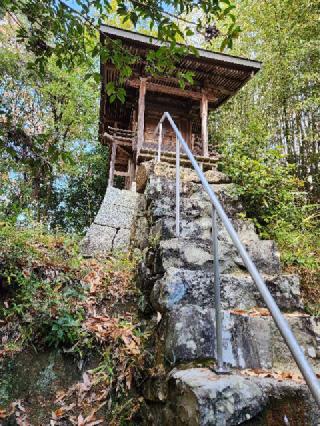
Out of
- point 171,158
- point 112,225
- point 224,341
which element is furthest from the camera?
point 112,225

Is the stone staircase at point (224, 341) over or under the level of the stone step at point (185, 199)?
under

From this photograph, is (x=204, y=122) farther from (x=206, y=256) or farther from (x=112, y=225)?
(x=206, y=256)

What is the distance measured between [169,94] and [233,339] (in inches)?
361

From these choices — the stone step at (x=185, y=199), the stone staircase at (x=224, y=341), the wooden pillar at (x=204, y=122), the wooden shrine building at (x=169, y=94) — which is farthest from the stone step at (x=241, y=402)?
the wooden pillar at (x=204, y=122)

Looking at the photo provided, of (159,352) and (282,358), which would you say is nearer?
(282,358)

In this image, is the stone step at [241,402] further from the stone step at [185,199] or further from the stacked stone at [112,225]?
the stacked stone at [112,225]

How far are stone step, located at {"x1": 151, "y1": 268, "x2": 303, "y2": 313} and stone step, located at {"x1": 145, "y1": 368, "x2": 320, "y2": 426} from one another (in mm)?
639

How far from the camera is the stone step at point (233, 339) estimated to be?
72.8 inches

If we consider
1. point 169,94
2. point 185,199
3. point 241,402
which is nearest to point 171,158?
point 185,199

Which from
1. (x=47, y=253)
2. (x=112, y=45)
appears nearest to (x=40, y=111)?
(x=47, y=253)

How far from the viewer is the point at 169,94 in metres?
9.87

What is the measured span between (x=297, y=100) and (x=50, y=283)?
340 inches

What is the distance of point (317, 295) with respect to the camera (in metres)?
3.34

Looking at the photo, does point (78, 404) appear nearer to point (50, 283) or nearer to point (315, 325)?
point (50, 283)
